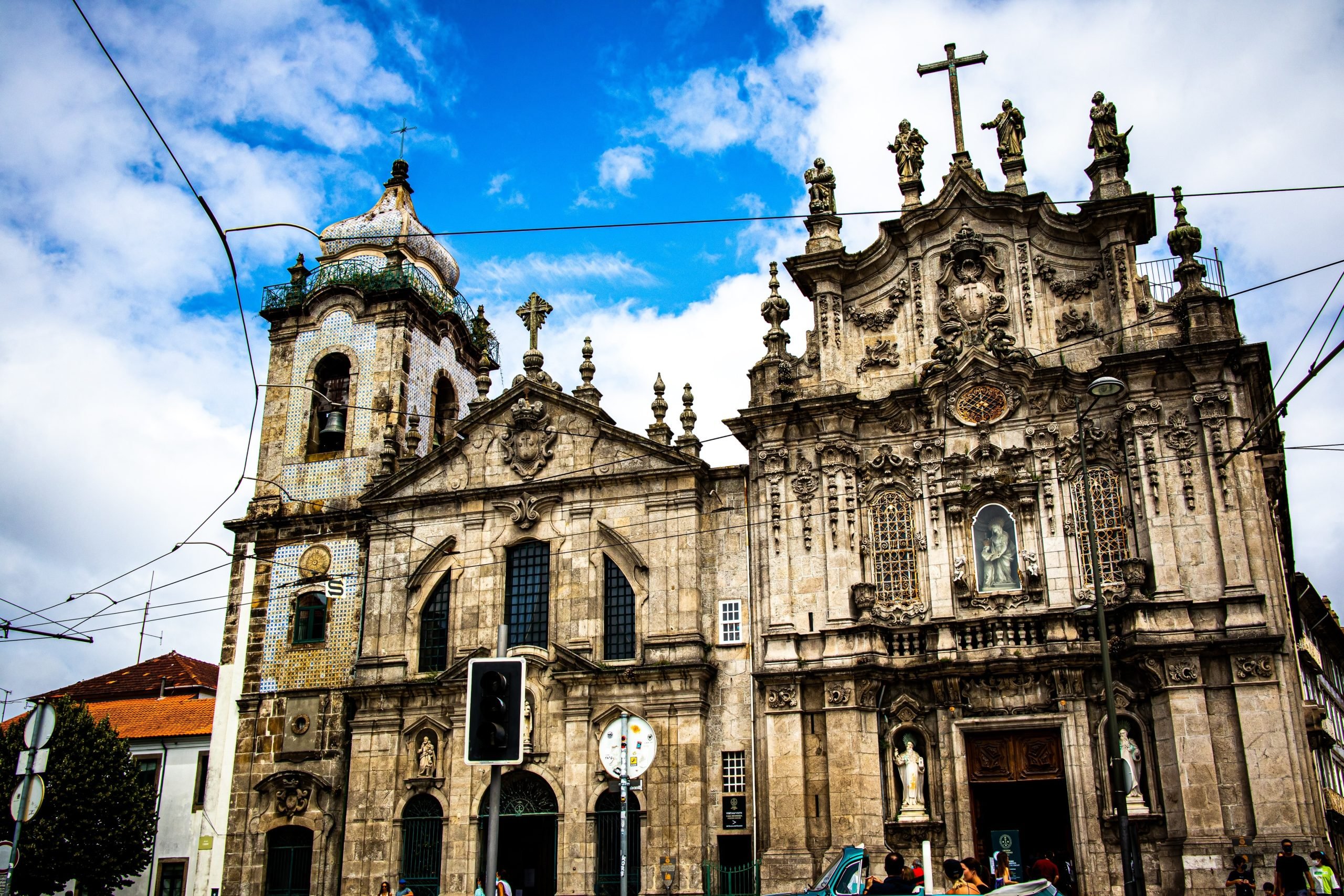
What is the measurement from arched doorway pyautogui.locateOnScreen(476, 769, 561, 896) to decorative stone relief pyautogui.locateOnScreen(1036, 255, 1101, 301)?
50.6 ft

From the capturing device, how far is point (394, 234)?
34.5 metres

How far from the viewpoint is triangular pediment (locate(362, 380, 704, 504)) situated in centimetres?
2711

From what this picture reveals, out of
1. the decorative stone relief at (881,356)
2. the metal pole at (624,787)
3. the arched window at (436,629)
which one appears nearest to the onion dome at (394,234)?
the arched window at (436,629)

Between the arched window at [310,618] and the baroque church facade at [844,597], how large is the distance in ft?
0.27

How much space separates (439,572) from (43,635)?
9.99 metres

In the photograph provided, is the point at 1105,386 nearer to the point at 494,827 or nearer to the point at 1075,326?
the point at 1075,326

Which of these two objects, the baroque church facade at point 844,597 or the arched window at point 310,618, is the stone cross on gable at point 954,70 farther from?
the arched window at point 310,618

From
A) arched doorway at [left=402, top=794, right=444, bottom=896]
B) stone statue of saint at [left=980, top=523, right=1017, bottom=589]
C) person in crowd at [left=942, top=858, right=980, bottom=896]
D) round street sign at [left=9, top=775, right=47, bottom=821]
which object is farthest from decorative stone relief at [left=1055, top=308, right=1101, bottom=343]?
round street sign at [left=9, top=775, right=47, bottom=821]

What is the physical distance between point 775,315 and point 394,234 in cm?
1349

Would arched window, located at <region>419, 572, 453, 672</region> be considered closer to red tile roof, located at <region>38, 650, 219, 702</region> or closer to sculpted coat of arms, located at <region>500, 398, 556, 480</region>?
sculpted coat of arms, located at <region>500, 398, 556, 480</region>

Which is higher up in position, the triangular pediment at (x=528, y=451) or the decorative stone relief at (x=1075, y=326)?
the decorative stone relief at (x=1075, y=326)

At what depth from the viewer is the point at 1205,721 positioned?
68.8 feet

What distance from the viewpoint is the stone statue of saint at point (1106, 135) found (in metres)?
25.1

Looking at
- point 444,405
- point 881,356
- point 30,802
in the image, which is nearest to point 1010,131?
point 881,356
